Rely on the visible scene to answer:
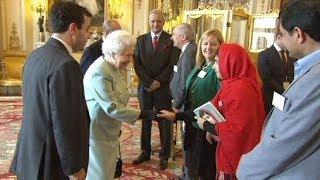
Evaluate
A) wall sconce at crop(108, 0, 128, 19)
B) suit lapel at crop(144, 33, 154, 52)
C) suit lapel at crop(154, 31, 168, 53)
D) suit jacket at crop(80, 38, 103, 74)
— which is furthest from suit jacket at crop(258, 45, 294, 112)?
wall sconce at crop(108, 0, 128, 19)

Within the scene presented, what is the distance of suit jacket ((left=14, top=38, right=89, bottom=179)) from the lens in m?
1.64

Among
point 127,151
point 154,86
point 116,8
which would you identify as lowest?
point 127,151

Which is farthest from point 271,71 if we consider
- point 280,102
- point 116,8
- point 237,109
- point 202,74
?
point 116,8

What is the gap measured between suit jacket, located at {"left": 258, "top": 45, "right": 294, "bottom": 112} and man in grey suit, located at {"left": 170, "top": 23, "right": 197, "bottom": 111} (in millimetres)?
774

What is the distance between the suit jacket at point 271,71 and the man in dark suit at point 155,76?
1.02 meters

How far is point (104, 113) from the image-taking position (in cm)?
229

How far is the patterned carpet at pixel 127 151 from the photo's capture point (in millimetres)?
3631

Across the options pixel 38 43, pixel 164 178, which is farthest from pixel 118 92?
pixel 38 43

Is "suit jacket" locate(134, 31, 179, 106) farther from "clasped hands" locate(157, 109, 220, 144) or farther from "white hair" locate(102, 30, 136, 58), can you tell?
"white hair" locate(102, 30, 136, 58)

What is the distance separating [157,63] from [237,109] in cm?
217

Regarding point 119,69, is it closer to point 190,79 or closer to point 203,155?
point 190,79

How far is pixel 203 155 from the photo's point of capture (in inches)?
103

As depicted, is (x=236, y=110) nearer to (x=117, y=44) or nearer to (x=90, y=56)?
(x=117, y=44)

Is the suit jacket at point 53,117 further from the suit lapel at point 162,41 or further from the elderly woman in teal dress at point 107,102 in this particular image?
the suit lapel at point 162,41
